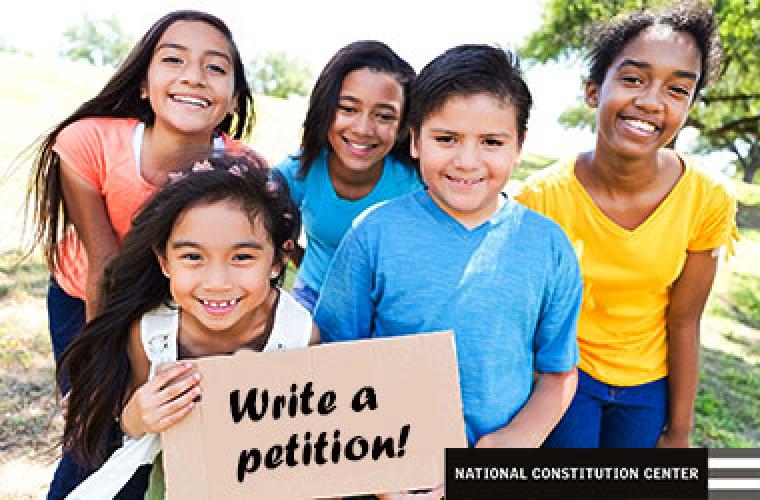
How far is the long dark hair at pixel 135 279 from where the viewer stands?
1.93 metres

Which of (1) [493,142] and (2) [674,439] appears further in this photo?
(2) [674,439]

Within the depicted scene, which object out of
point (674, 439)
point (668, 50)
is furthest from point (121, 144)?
point (674, 439)

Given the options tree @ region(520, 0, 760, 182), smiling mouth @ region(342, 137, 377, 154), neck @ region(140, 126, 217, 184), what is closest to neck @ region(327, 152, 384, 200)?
smiling mouth @ region(342, 137, 377, 154)

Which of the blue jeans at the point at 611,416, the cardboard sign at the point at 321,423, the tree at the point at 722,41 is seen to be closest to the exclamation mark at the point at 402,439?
the cardboard sign at the point at 321,423

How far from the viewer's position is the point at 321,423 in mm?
1783

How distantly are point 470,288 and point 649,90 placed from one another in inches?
38.8

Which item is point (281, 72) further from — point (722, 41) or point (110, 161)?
point (110, 161)

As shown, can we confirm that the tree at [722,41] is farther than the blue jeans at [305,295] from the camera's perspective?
Yes

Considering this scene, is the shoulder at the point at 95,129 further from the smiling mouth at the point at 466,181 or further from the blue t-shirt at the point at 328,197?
the smiling mouth at the point at 466,181

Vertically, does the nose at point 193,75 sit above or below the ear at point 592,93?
below

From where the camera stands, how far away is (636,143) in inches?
88.4

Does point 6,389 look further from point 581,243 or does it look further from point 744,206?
point 744,206

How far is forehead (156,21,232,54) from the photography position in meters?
2.25

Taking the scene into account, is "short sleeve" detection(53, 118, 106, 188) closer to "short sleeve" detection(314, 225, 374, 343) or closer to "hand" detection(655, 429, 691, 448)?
"short sleeve" detection(314, 225, 374, 343)
